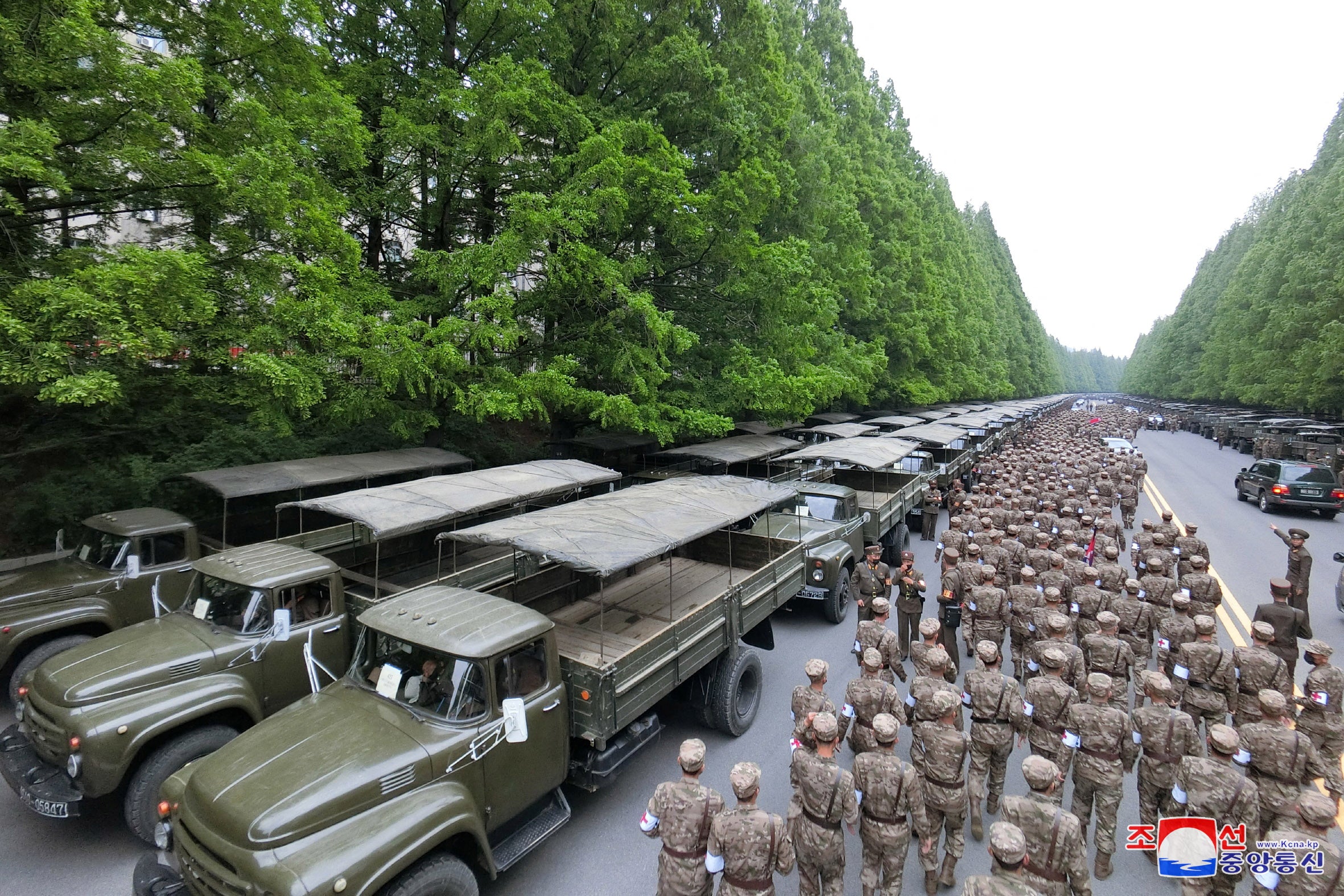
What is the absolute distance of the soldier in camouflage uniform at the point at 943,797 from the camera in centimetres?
445

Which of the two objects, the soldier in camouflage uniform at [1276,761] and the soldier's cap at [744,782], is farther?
the soldier in camouflage uniform at [1276,761]

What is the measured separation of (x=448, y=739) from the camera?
395 cm

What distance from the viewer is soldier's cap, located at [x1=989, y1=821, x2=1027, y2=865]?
3.27 metres

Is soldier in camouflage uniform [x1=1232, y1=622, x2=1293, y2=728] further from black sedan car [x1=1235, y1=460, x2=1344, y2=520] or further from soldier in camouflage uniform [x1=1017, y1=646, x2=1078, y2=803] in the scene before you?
black sedan car [x1=1235, y1=460, x2=1344, y2=520]

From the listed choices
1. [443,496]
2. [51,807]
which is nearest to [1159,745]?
[443,496]

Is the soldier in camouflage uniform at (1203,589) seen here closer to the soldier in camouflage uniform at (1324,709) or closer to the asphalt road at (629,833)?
the asphalt road at (629,833)

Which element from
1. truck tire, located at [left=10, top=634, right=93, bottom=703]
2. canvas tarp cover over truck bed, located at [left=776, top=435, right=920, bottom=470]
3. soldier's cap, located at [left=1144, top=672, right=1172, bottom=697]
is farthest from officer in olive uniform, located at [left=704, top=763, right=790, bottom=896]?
canvas tarp cover over truck bed, located at [left=776, top=435, right=920, bottom=470]

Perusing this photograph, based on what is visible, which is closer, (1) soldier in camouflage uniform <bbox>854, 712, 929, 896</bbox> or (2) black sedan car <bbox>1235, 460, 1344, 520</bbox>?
(1) soldier in camouflage uniform <bbox>854, 712, 929, 896</bbox>

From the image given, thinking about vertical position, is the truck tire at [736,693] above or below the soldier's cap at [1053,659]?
below

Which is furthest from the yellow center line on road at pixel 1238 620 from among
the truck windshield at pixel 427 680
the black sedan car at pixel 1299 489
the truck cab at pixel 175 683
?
the truck cab at pixel 175 683

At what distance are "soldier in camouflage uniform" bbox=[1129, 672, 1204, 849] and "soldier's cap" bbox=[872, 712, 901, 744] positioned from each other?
7.38 ft

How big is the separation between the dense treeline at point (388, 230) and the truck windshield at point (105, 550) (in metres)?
1.64

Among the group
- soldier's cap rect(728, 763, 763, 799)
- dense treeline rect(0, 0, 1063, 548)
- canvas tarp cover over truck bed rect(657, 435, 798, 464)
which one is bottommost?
soldier's cap rect(728, 763, 763, 799)

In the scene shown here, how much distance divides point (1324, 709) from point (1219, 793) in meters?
2.17
